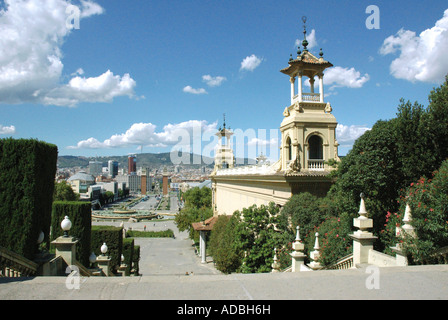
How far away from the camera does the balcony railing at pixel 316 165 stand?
1836cm

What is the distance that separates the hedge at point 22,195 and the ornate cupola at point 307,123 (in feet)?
39.7

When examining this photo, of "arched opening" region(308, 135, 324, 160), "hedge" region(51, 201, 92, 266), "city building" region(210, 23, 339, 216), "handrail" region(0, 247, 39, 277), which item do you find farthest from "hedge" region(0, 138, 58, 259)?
"arched opening" region(308, 135, 324, 160)

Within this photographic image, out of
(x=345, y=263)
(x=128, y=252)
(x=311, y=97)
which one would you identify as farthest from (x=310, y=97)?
(x=128, y=252)

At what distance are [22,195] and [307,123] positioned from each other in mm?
14795

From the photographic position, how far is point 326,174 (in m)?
17.4

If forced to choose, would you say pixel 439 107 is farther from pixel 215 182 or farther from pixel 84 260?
pixel 215 182

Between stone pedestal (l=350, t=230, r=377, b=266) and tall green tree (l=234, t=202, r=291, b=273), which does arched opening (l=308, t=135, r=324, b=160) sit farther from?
stone pedestal (l=350, t=230, r=377, b=266)

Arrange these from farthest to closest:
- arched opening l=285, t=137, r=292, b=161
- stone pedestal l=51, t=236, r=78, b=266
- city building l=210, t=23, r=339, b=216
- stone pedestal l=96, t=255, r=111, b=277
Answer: arched opening l=285, t=137, r=292, b=161 < city building l=210, t=23, r=339, b=216 < stone pedestal l=96, t=255, r=111, b=277 < stone pedestal l=51, t=236, r=78, b=266

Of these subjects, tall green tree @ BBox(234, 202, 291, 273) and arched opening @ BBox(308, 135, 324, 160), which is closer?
tall green tree @ BBox(234, 202, 291, 273)

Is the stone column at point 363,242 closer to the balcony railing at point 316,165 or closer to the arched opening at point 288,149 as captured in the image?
the balcony railing at point 316,165

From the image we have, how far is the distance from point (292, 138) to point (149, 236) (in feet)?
143

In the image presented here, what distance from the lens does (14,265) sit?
281 inches

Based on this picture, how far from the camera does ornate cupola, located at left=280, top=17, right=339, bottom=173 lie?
18484mm

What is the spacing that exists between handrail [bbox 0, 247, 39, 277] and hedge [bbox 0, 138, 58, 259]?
0.95 metres
